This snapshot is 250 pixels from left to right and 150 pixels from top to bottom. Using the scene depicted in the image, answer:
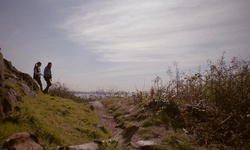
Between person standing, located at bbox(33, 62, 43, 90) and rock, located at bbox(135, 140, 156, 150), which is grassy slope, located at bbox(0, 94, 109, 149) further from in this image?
person standing, located at bbox(33, 62, 43, 90)

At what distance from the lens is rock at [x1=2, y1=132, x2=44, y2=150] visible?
11.3 feet

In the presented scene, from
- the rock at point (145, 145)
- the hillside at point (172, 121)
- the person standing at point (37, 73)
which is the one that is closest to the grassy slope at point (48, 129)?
the hillside at point (172, 121)

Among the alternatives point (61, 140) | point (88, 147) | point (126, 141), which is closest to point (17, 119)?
point (61, 140)

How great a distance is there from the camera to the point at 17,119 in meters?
5.49

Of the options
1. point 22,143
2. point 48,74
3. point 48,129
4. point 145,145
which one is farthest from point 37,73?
point 22,143

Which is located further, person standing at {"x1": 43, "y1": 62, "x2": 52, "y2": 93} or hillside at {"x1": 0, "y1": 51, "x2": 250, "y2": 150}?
person standing at {"x1": 43, "y1": 62, "x2": 52, "y2": 93}

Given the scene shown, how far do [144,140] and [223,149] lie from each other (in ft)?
6.62

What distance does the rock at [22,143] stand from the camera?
345 cm

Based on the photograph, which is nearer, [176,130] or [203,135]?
[203,135]

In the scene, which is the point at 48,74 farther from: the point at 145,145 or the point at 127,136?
the point at 145,145

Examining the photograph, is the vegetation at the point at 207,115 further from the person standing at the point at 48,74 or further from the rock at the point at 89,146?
the person standing at the point at 48,74

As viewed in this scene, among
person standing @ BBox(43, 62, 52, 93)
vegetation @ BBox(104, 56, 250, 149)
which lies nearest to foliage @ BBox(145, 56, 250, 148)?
vegetation @ BBox(104, 56, 250, 149)

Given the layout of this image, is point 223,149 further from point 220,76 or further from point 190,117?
point 220,76

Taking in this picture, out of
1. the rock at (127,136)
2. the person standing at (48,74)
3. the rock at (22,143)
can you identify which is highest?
the person standing at (48,74)
